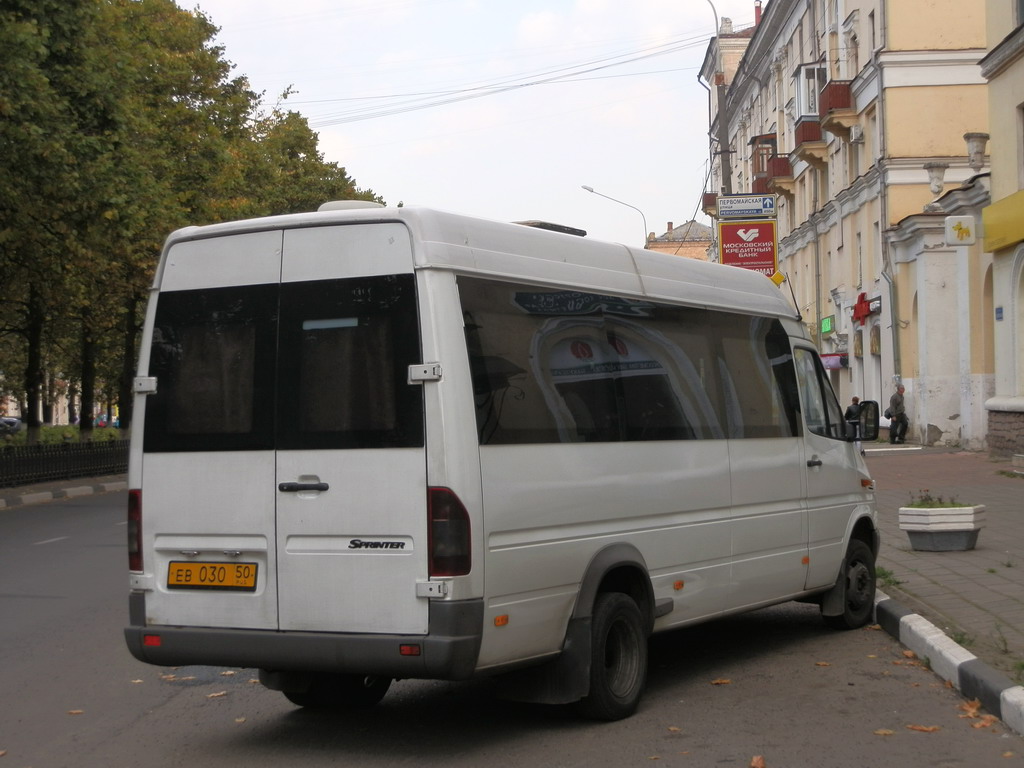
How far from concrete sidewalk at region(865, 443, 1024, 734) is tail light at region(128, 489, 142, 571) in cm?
417

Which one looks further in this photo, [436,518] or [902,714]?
[902,714]

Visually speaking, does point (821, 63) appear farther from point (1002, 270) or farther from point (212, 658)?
point (212, 658)

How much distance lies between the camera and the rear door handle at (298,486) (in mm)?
5969

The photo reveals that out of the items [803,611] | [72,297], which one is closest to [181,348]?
[803,611]

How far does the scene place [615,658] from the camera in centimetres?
673

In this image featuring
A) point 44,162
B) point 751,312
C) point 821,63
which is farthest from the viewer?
point 821,63

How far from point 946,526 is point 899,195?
27.2m

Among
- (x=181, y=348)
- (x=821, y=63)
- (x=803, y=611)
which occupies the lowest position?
(x=803, y=611)

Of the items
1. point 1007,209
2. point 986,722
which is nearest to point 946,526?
point 986,722

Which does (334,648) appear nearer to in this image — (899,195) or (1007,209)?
(1007,209)

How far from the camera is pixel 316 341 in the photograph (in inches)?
242

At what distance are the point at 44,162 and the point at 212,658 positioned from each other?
52.3 ft

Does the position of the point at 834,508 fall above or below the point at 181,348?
below

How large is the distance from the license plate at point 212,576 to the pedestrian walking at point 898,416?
31627 millimetres
